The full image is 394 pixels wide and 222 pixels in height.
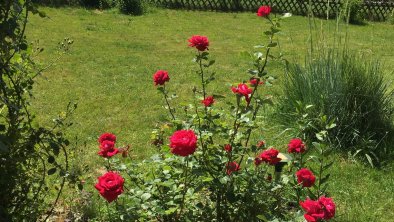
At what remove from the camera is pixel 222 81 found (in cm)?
766

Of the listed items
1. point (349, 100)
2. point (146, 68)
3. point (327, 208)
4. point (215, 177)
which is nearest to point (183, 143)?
point (215, 177)

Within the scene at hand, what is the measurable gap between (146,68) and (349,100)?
424 centimetres

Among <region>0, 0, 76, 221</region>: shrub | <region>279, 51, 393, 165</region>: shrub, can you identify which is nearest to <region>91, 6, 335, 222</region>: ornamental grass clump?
Result: <region>0, 0, 76, 221</region>: shrub

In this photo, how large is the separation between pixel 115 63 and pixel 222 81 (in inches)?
81.4

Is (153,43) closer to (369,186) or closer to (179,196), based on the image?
(369,186)

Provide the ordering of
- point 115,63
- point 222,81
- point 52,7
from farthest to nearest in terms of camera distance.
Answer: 1. point 52,7
2. point 115,63
3. point 222,81

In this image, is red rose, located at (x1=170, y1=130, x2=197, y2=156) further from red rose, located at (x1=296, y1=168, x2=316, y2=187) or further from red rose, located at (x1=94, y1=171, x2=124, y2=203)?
red rose, located at (x1=296, y1=168, x2=316, y2=187)

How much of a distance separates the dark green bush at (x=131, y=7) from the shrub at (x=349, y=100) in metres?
9.67

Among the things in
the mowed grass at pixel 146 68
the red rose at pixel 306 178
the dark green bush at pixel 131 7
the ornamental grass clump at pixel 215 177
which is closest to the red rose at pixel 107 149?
the ornamental grass clump at pixel 215 177

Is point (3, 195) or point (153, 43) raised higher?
point (3, 195)

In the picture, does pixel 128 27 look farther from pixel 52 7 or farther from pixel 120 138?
pixel 120 138

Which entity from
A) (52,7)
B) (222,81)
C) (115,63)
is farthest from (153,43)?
(52,7)

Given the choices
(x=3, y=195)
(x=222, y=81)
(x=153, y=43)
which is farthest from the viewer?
(x=153, y=43)

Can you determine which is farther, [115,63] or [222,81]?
[115,63]
